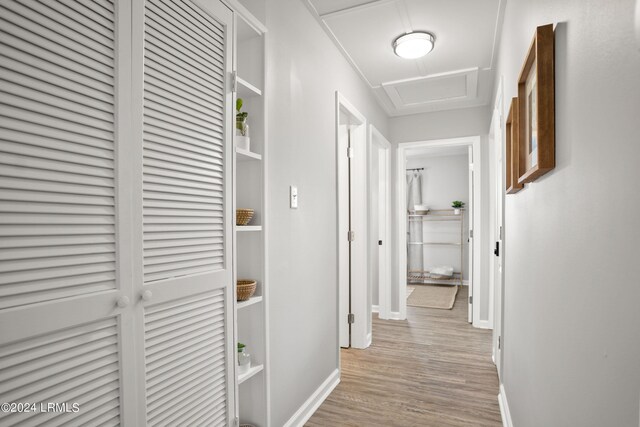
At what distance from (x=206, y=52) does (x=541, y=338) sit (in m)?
1.58

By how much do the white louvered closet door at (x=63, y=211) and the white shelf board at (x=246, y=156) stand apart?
1.97ft

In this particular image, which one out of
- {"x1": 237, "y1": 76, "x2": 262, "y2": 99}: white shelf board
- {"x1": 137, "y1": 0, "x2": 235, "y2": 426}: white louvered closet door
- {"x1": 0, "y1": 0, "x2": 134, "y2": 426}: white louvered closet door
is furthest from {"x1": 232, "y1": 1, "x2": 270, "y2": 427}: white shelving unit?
{"x1": 0, "y1": 0, "x2": 134, "y2": 426}: white louvered closet door

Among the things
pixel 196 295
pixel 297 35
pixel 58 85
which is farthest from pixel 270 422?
pixel 297 35

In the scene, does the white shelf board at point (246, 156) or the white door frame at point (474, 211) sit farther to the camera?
the white door frame at point (474, 211)

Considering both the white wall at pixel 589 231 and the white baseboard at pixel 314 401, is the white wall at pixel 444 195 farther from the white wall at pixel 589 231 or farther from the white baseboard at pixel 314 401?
the white wall at pixel 589 231

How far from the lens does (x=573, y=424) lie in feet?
2.80

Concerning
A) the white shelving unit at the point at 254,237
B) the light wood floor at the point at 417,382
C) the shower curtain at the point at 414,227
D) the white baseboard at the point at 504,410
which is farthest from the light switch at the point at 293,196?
the shower curtain at the point at 414,227

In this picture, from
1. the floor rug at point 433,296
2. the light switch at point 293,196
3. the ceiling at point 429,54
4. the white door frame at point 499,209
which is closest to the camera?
the light switch at point 293,196

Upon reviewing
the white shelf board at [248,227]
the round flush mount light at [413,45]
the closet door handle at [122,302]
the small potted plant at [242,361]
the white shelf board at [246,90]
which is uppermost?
the round flush mount light at [413,45]

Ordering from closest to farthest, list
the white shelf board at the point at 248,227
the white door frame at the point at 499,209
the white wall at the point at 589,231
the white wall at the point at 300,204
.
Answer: the white wall at the point at 589,231
the white shelf board at the point at 248,227
the white wall at the point at 300,204
the white door frame at the point at 499,209

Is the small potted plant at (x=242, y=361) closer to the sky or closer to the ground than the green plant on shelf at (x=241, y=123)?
closer to the ground

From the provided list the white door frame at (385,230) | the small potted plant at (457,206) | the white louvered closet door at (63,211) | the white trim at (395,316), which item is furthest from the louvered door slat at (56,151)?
the small potted plant at (457,206)

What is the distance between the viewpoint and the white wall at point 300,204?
1.93 meters

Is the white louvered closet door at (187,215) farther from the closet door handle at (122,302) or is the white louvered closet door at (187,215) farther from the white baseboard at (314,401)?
the white baseboard at (314,401)
